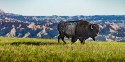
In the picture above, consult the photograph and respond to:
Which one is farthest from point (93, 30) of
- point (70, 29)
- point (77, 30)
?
point (70, 29)

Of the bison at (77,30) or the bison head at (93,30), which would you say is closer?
the bison head at (93,30)

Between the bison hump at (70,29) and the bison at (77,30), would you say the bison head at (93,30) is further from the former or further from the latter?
the bison hump at (70,29)

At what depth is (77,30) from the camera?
28844mm

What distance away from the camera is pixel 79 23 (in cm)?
2903

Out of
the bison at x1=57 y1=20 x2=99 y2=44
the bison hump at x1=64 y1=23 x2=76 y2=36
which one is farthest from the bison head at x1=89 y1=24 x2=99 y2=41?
the bison hump at x1=64 y1=23 x2=76 y2=36

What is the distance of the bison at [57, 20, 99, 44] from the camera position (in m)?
28.6

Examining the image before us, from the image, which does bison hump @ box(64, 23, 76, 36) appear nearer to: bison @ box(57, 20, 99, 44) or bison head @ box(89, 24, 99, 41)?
bison @ box(57, 20, 99, 44)

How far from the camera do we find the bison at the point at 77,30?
28562 mm

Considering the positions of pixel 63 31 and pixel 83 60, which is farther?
pixel 63 31

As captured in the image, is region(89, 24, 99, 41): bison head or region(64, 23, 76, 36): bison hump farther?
region(64, 23, 76, 36): bison hump

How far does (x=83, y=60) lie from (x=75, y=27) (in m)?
16.5

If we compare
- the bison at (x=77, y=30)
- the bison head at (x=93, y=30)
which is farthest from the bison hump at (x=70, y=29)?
the bison head at (x=93, y=30)

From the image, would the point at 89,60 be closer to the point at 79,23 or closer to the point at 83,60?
the point at 83,60

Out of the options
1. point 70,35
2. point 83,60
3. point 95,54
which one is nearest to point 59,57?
point 83,60
